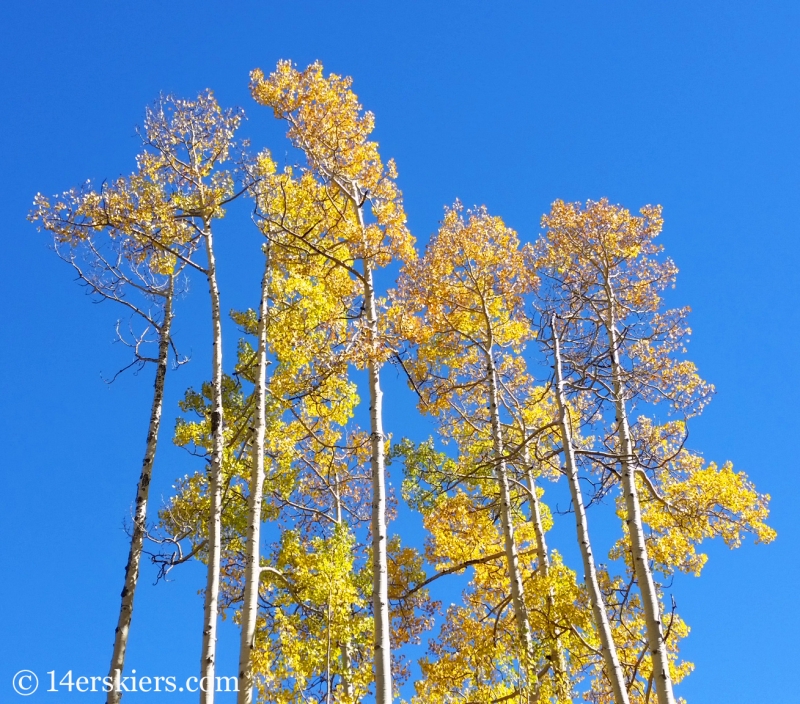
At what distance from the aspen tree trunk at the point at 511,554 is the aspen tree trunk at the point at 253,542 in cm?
310

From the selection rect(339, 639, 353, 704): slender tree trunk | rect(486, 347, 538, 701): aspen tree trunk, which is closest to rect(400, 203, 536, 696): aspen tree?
rect(486, 347, 538, 701): aspen tree trunk

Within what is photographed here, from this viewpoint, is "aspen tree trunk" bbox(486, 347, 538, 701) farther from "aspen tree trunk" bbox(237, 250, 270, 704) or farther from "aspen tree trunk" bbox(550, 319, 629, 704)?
"aspen tree trunk" bbox(237, 250, 270, 704)

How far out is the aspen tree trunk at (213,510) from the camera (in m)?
8.15

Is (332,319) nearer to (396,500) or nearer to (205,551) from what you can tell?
(205,551)

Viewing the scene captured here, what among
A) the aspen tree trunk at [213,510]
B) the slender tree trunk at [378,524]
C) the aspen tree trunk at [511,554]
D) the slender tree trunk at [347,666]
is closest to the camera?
the slender tree trunk at [378,524]

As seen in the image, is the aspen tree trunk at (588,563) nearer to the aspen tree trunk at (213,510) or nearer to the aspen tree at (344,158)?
the aspen tree at (344,158)

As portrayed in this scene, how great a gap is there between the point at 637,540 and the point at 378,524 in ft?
11.6

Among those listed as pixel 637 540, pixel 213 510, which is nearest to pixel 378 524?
pixel 213 510

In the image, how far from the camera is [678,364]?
11.2 m

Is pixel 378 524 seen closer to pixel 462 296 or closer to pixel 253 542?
pixel 253 542

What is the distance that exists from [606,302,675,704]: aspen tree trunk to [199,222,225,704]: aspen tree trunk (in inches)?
200

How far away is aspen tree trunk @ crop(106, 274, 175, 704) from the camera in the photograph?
27.0ft

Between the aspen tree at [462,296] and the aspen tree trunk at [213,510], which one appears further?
the aspen tree at [462,296]

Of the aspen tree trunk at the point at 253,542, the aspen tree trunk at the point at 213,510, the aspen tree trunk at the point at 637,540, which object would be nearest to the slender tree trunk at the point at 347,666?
the aspen tree trunk at the point at 253,542
